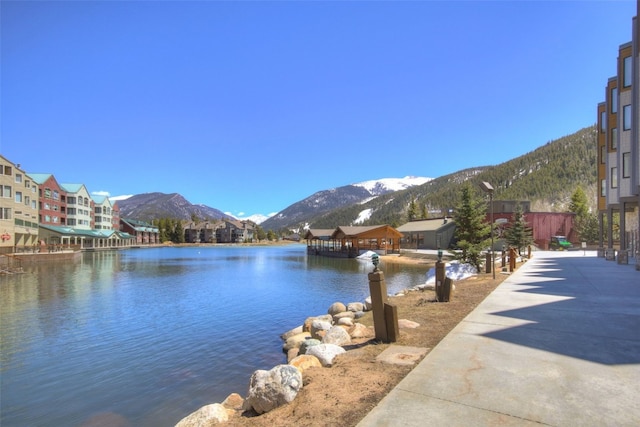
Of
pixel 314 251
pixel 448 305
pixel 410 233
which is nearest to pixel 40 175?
pixel 314 251

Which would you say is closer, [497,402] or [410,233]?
[497,402]

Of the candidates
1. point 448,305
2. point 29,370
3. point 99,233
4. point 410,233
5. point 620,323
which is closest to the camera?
point 620,323

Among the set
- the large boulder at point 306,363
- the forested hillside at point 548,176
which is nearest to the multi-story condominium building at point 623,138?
the large boulder at point 306,363

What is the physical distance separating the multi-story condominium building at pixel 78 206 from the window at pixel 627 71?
93712 mm

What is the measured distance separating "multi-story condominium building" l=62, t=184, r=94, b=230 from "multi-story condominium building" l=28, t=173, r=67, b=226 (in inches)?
54.9

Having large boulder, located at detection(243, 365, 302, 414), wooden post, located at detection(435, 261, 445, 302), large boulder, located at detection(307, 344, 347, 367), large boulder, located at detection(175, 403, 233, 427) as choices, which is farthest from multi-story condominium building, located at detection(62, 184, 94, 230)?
large boulder, located at detection(243, 365, 302, 414)

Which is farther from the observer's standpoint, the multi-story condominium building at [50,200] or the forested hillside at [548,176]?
the forested hillside at [548,176]

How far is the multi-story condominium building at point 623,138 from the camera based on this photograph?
19.4 metres

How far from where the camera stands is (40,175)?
73.4 metres

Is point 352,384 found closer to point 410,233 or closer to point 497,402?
point 497,402

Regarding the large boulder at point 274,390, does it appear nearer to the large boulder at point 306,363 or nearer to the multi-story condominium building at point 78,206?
the large boulder at point 306,363

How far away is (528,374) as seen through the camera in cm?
504

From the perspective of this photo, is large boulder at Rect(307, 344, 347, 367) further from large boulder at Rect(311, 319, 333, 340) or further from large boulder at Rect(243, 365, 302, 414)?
large boulder at Rect(311, 319, 333, 340)

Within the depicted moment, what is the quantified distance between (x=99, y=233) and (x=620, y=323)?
9735 centimetres
